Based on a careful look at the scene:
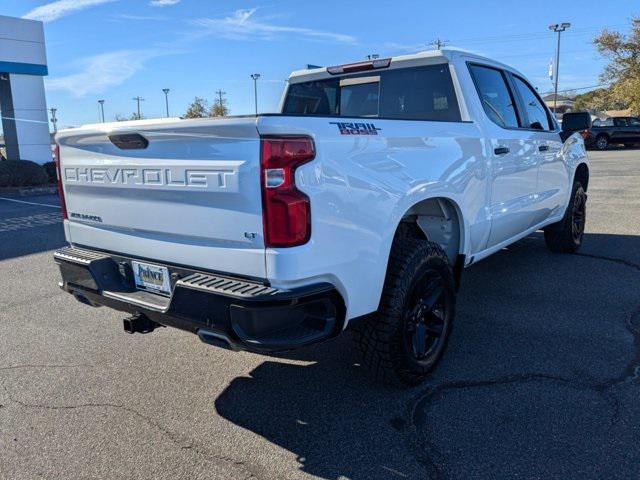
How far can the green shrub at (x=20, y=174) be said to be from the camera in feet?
48.2

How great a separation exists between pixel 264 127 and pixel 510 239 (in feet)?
10.7

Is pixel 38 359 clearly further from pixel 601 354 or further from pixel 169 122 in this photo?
pixel 601 354

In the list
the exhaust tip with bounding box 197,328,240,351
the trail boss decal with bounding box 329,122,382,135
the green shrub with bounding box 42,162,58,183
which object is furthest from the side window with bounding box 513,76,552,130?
the green shrub with bounding box 42,162,58,183

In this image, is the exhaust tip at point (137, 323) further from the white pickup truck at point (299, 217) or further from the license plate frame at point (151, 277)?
the license plate frame at point (151, 277)

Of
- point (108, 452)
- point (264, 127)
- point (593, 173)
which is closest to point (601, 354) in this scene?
point (264, 127)

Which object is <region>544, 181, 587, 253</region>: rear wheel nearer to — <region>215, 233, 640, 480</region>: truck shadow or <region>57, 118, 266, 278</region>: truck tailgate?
<region>215, 233, 640, 480</region>: truck shadow

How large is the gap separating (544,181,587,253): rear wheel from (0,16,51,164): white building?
1601cm

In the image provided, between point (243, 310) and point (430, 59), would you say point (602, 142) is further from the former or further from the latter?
point (243, 310)

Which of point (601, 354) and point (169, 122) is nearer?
point (169, 122)

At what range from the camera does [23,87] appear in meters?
17.1

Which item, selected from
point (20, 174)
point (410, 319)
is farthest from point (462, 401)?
point (20, 174)

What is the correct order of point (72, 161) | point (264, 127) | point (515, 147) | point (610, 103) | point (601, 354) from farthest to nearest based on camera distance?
point (610, 103)
point (515, 147)
point (601, 354)
point (72, 161)
point (264, 127)

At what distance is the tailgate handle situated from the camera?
287 centimetres

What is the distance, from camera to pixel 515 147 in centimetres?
453
